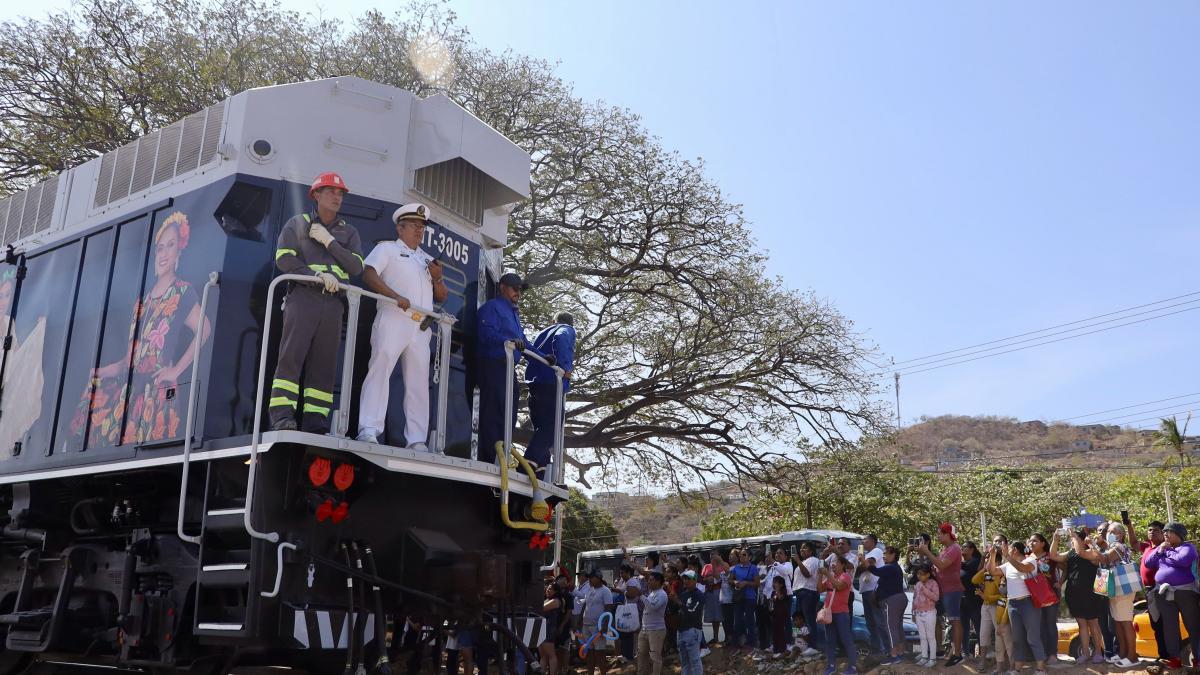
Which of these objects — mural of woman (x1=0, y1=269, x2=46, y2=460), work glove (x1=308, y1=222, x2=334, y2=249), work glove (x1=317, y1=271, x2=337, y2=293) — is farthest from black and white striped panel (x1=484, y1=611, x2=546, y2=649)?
mural of woman (x1=0, y1=269, x2=46, y2=460)

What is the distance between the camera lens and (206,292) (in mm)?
6008

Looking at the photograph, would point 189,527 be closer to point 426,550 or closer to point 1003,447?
point 426,550

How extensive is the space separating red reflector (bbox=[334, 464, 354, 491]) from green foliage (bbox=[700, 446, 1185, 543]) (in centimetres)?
1397

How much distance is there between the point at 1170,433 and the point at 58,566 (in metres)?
46.4

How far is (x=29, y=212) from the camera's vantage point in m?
8.48

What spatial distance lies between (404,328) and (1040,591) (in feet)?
24.8

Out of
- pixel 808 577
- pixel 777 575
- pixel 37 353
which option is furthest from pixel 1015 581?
pixel 37 353

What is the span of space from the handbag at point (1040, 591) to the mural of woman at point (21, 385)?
376 inches

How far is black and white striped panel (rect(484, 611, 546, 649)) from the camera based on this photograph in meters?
6.65

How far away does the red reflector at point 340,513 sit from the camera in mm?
5621

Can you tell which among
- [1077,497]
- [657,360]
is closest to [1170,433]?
[1077,497]

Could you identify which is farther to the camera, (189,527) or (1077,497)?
(1077,497)

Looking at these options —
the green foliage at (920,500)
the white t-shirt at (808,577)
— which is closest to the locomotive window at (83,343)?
the white t-shirt at (808,577)

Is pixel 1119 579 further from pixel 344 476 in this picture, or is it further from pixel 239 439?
pixel 239 439
